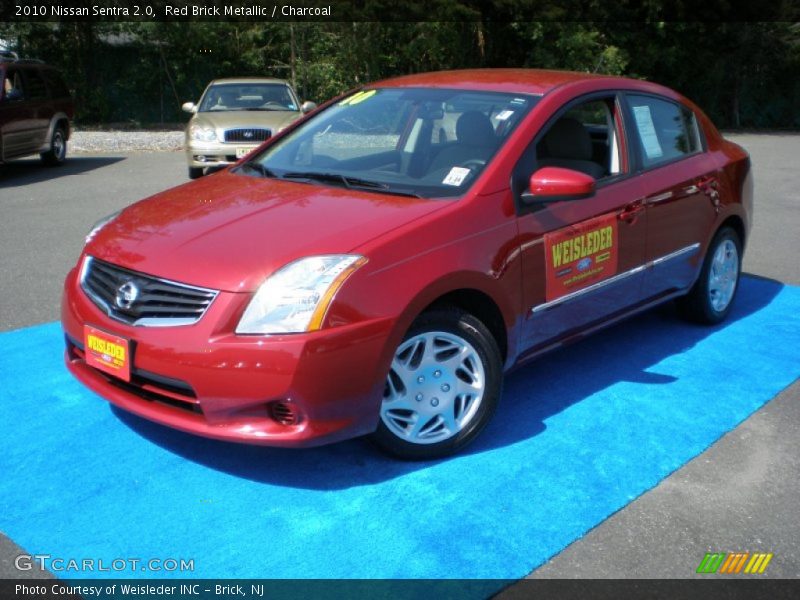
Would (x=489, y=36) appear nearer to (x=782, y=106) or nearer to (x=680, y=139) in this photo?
(x=782, y=106)

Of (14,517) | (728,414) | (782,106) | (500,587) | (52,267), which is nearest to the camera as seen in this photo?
(500,587)

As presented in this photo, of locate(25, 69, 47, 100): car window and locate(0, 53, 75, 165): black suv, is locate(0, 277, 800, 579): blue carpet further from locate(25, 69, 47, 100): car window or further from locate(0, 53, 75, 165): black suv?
locate(25, 69, 47, 100): car window

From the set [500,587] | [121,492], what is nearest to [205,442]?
[121,492]

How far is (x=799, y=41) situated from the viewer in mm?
26281

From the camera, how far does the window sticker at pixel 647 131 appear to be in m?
5.32

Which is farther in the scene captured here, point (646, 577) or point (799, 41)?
point (799, 41)

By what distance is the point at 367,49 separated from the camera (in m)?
25.4

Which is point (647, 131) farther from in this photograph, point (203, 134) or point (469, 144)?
point (203, 134)

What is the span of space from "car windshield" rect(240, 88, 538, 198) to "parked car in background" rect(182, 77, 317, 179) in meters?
7.74

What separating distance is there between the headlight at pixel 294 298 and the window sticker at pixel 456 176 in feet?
2.96

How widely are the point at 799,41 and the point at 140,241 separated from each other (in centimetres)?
2680

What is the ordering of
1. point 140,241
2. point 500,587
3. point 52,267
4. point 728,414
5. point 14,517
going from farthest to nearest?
point 52,267 < point 728,414 < point 140,241 < point 14,517 < point 500,587

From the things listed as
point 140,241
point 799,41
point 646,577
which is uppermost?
point 799,41

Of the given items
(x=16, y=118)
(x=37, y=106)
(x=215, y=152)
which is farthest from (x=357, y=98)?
(x=37, y=106)
